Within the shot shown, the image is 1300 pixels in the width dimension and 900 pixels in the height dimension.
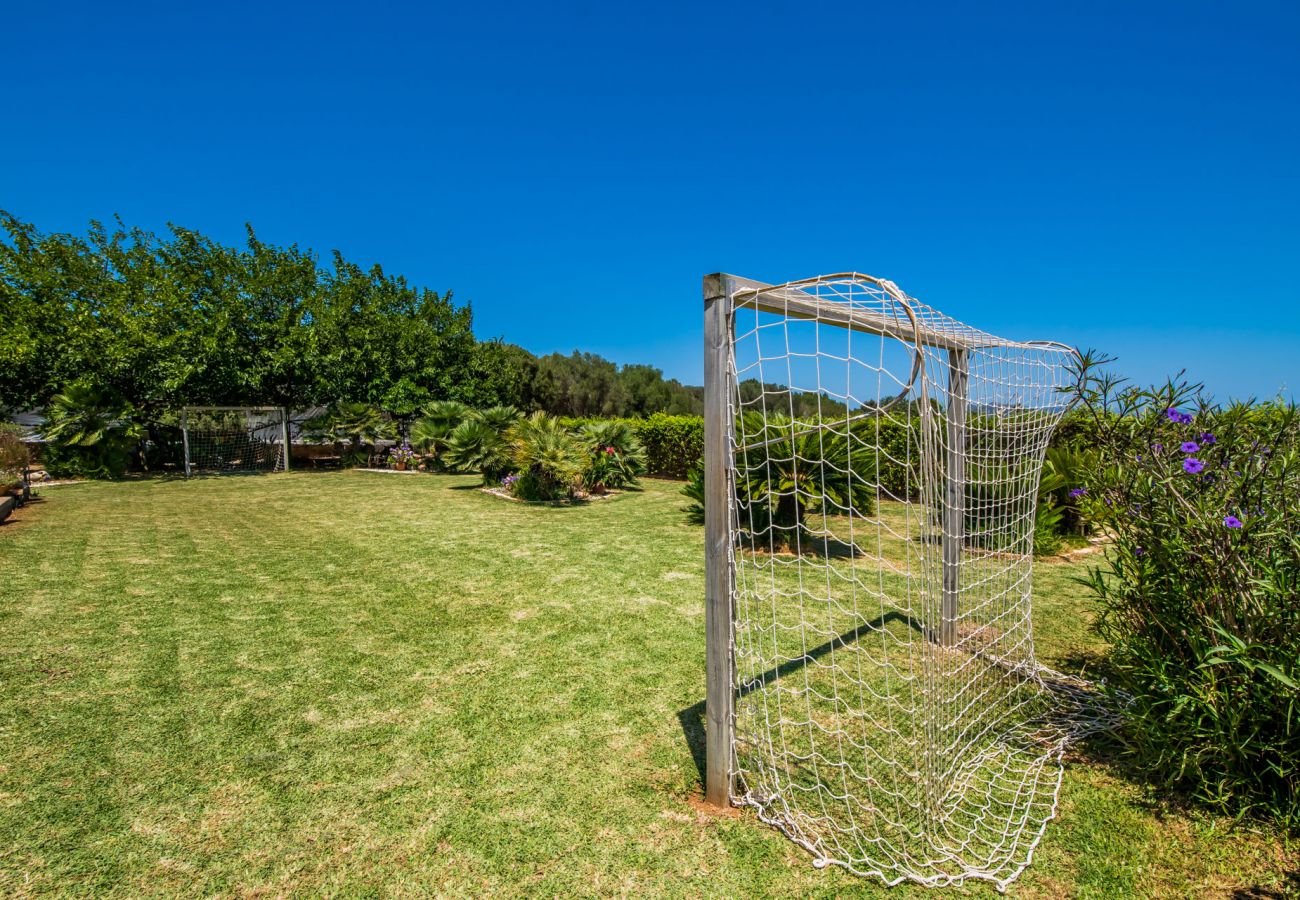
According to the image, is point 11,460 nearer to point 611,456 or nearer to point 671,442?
point 611,456

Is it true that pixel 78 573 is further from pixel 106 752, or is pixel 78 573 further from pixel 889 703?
pixel 889 703

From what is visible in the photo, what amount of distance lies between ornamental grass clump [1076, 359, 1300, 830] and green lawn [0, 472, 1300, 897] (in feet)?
0.77

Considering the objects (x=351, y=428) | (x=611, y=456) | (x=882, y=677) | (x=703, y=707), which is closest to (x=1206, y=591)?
(x=882, y=677)

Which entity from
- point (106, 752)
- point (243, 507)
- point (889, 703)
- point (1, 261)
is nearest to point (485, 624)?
point (106, 752)

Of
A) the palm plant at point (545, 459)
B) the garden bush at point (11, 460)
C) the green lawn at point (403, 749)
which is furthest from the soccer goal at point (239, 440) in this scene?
the green lawn at point (403, 749)

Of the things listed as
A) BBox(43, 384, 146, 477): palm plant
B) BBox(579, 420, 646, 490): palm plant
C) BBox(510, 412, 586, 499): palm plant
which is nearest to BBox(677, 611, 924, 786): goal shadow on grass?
BBox(510, 412, 586, 499): palm plant

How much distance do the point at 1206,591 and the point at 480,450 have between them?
11455mm

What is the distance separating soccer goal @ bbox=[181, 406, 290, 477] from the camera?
15.1 metres

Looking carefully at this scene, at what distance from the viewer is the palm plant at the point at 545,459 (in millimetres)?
9344

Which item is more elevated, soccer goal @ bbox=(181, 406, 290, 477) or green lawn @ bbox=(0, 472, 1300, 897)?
soccer goal @ bbox=(181, 406, 290, 477)

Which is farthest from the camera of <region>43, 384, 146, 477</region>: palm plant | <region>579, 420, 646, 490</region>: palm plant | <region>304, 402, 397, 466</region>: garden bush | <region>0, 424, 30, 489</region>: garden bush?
<region>304, 402, 397, 466</region>: garden bush

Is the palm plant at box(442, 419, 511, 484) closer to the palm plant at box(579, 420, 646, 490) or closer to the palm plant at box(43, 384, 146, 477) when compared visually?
the palm plant at box(579, 420, 646, 490)

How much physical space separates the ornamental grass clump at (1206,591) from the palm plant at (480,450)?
964 centimetres

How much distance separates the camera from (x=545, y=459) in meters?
9.30
